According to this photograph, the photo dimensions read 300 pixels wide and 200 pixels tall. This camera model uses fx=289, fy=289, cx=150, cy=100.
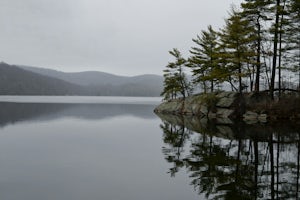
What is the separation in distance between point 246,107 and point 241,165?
872 inches

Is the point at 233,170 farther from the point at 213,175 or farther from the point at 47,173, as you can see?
the point at 47,173

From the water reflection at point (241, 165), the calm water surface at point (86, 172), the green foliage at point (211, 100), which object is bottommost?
the calm water surface at point (86, 172)

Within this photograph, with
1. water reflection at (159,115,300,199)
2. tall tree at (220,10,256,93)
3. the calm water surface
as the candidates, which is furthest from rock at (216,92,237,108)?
the calm water surface

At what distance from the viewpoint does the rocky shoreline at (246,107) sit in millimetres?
27906

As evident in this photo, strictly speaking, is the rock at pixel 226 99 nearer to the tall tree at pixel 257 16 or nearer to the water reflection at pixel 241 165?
the tall tree at pixel 257 16

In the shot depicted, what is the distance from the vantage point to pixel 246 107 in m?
32.3

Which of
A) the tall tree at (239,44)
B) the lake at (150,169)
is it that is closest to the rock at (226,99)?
the tall tree at (239,44)

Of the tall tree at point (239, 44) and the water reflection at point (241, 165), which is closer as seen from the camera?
the water reflection at point (241, 165)

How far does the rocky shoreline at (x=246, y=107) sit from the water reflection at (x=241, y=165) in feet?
33.2

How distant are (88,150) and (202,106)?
88.5 ft

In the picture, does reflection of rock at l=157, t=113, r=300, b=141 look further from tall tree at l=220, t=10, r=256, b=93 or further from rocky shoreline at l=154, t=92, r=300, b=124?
tall tree at l=220, t=10, r=256, b=93

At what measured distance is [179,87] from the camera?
164 ft

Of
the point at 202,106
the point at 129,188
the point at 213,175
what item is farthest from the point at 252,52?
the point at 129,188

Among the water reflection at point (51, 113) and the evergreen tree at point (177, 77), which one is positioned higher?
the evergreen tree at point (177, 77)
